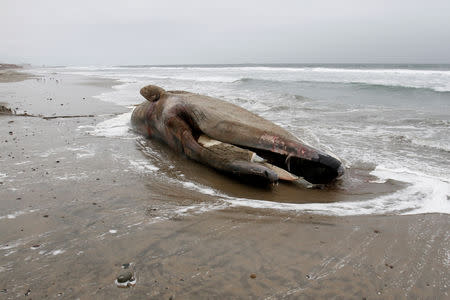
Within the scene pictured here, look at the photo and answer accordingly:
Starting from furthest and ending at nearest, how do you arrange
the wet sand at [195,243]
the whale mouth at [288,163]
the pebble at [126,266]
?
the whale mouth at [288,163] → the pebble at [126,266] → the wet sand at [195,243]

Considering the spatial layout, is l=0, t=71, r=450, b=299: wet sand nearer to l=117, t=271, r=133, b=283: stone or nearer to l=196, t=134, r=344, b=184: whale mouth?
l=117, t=271, r=133, b=283: stone

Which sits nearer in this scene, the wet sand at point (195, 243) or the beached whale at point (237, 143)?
the wet sand at point (195, 243)

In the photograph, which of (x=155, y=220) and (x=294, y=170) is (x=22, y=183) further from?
(x=294, y=170)

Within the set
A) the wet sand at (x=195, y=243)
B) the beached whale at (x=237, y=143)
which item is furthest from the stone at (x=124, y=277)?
the beached whale at (x=237, y=143)

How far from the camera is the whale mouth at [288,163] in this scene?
3824 millimetres

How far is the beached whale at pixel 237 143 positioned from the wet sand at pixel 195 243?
0.23 m

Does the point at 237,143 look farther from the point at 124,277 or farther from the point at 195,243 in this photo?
the point at 124,277

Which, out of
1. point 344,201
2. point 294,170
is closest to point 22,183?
point 294,170

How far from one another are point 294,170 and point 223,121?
4.19 ft

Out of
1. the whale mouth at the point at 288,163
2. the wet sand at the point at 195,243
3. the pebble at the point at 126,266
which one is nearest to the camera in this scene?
the wet sand at the point at 195,243

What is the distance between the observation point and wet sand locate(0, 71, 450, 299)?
2.09m

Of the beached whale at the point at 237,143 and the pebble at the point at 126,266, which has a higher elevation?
the beached whale at the point at 237,143

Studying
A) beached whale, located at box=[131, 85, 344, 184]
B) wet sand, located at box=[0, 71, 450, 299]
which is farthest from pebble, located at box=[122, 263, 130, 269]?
beached whale, located at box=[131, 85, 344, 184]

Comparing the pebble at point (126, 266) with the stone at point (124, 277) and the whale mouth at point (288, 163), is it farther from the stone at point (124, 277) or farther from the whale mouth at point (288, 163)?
the whale mouth at point (288, 163)
